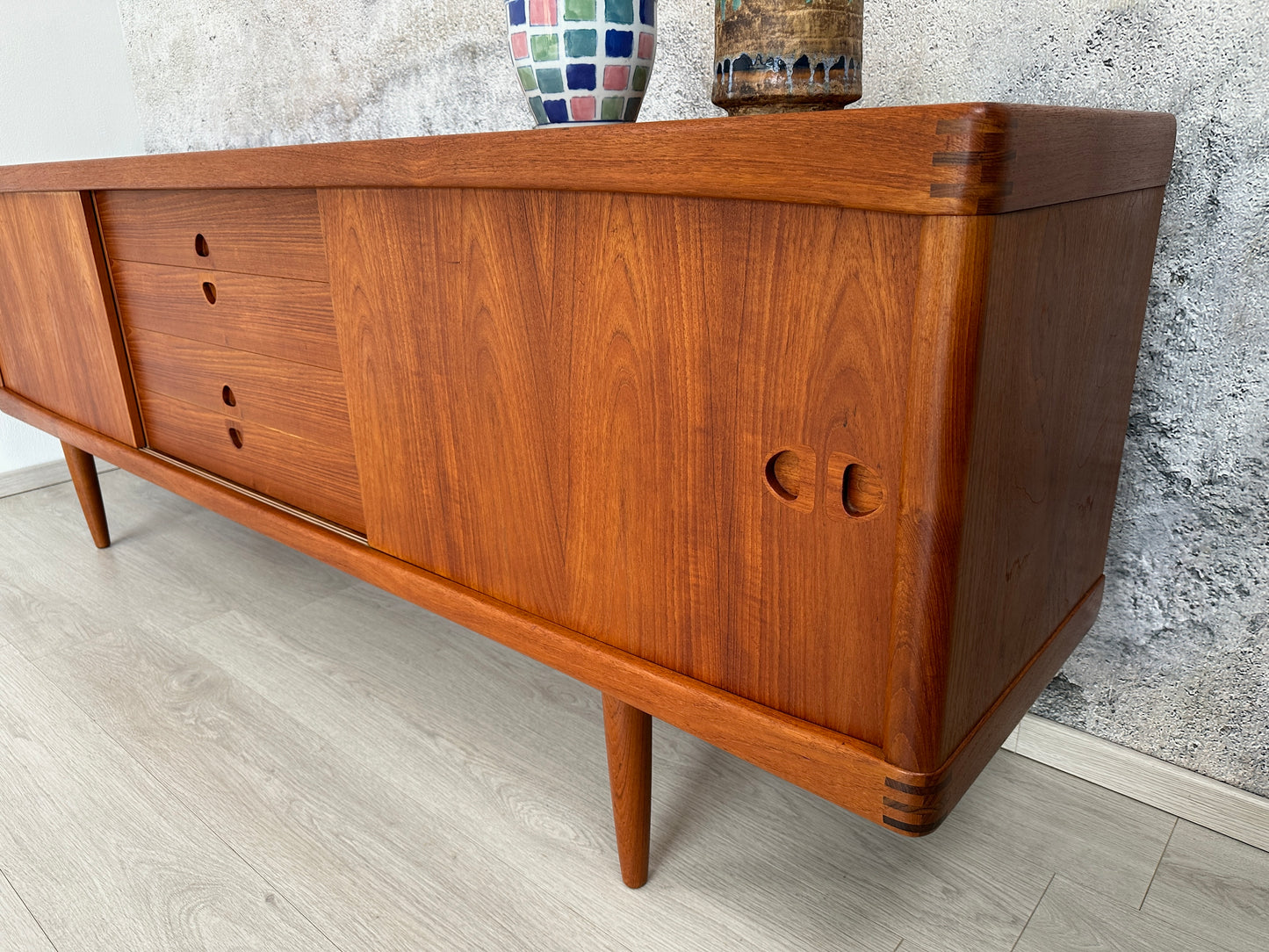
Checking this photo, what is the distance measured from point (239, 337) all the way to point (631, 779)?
25.7 inches

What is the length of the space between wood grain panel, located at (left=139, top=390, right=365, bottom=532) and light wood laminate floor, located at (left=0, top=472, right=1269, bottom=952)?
30cm

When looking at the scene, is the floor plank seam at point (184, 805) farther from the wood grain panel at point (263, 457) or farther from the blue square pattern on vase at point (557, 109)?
the blue square pattern on vase at point (557, 109)

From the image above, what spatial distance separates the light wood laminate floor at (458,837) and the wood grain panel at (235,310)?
472 millimetres

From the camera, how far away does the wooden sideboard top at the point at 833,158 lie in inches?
17.6

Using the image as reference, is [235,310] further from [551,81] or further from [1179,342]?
[1179,342]

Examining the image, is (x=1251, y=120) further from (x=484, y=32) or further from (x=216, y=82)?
(x=216, y=82)

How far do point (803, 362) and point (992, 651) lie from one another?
10.3 inches

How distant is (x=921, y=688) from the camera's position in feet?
1.80

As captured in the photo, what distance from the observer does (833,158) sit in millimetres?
480

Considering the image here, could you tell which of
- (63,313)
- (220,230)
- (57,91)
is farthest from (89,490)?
(57,91)

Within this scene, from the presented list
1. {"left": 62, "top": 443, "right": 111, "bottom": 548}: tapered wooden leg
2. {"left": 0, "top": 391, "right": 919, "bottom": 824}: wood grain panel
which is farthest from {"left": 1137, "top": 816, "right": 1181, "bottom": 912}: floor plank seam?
{"left": 62, "top": 443, "right": 111, "bottom": 548}: tapered wooden leg

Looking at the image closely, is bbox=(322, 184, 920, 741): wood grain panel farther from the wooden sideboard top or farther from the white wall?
the white wall

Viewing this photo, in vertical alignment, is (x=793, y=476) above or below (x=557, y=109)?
below

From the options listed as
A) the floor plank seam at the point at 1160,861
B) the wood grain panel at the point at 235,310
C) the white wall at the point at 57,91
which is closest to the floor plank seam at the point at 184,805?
the wood grain panel at the point at 235,310
